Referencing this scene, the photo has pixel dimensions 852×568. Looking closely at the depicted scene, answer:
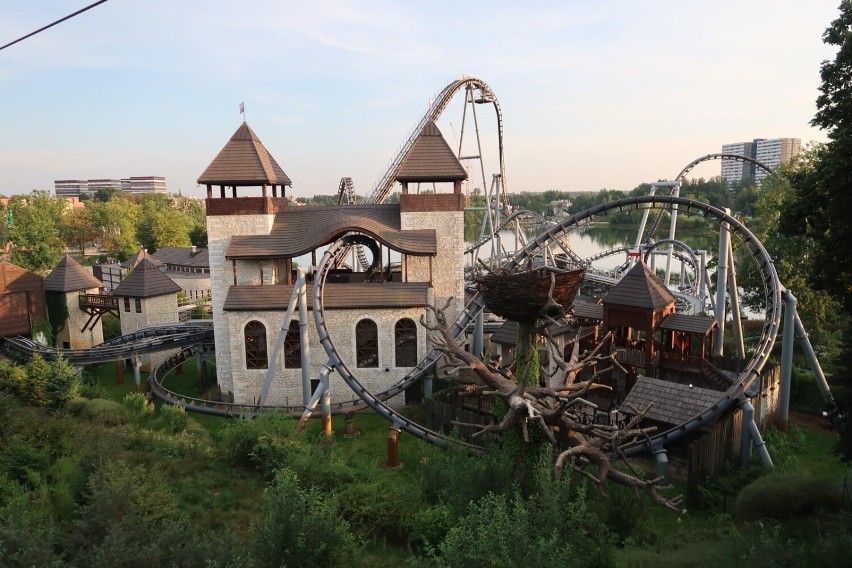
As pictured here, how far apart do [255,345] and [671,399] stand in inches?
575

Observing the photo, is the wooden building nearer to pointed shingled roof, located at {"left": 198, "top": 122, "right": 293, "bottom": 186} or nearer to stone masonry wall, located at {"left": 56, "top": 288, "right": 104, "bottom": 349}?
stone masonry wall, located at {"left": 56, "top": 288, "right": 104, "bottom": 349}

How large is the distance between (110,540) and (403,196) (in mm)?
16655

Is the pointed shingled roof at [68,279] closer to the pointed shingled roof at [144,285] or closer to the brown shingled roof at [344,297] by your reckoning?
the pointed shingled roof at [144,285]

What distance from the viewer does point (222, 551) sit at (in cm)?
755

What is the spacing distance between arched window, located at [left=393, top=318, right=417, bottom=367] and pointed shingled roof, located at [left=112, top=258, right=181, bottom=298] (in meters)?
13.7

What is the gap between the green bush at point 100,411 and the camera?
1545cm

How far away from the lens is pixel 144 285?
87.7 ft

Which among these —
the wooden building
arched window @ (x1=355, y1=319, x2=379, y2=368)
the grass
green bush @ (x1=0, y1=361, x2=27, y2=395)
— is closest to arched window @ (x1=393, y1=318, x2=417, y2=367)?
arched window @ (x1=355, y1=319, x2=379, y2=368)

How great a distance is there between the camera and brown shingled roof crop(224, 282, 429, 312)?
67.0 ft

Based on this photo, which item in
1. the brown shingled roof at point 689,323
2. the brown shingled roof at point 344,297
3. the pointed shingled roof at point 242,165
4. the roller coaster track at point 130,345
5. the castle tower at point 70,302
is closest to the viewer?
the brown shingled roof at point 689,323

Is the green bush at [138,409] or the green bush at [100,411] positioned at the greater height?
the green bush at [100,411]

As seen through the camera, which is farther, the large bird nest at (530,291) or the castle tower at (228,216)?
the castle tower at (228,216)

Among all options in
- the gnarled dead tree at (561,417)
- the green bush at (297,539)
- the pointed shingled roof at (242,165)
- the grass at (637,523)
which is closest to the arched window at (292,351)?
the grass at (637,523)

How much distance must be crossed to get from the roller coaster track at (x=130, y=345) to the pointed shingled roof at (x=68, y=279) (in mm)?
3120
